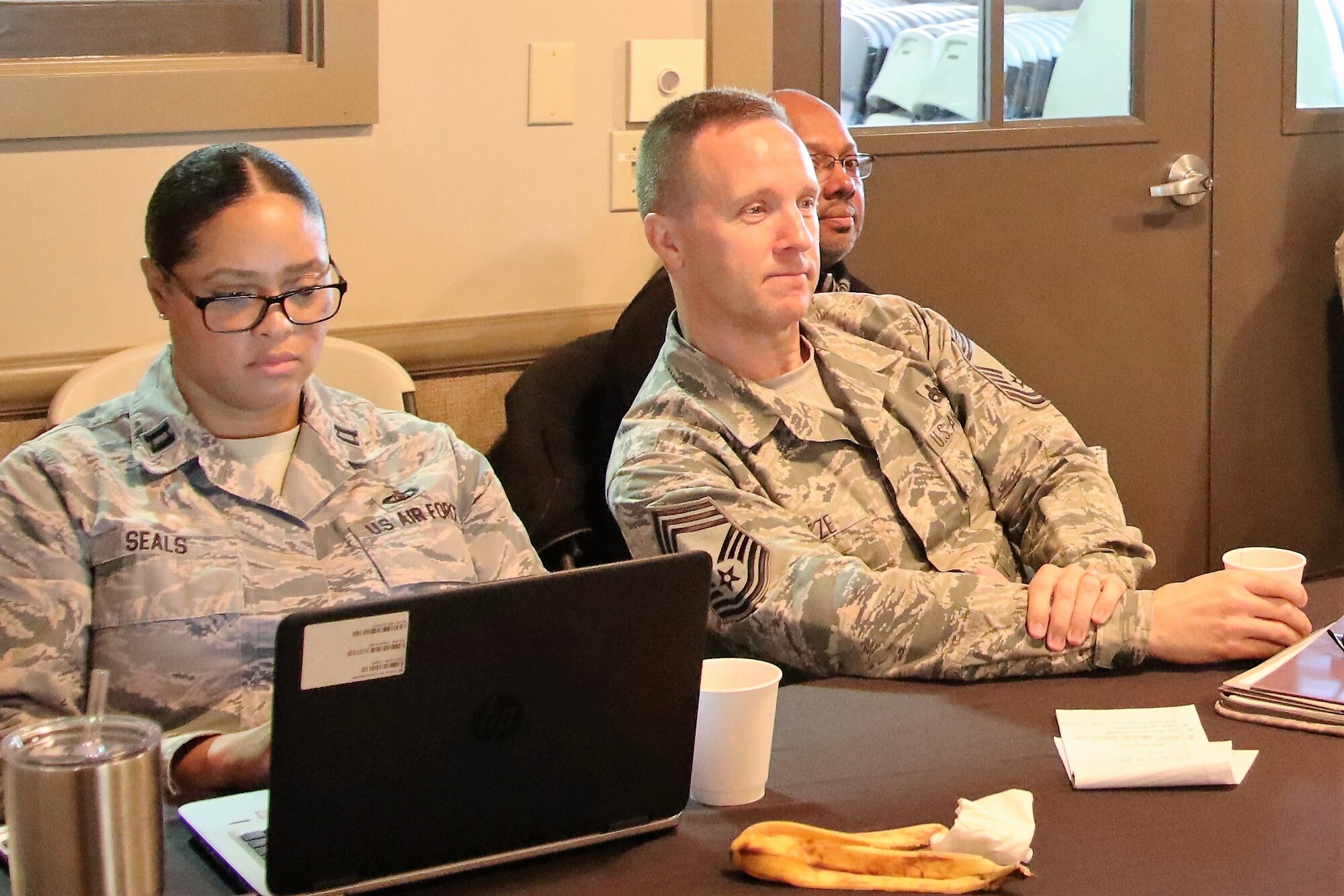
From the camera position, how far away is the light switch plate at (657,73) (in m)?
2.51

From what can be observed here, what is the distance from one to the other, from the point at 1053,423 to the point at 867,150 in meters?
0.95

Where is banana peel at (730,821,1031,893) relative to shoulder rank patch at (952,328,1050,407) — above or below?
below

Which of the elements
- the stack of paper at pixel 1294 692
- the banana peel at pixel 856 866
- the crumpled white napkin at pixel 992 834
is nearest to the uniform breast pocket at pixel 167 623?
the banana peel at pixel 856 866

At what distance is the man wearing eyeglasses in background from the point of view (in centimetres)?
229

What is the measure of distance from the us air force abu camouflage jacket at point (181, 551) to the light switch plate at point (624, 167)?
91 cm

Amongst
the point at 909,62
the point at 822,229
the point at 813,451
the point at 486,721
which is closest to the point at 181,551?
the point at 486,721

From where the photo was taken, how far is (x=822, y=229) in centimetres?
244

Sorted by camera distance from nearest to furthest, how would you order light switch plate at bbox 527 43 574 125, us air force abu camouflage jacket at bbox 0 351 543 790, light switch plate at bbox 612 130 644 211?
us air force abu camouflage jacket at bbox 0 351 543 790
light switch plate at bbox 527 43 574 125
light switch plate at bbox 612 130 644 211

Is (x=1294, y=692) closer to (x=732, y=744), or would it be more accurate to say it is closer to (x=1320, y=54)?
(x=732, y=744)

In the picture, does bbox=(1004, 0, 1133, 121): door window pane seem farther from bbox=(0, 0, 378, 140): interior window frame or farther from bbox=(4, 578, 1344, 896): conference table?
bbox=(4, 578, 1344, 896): conference table

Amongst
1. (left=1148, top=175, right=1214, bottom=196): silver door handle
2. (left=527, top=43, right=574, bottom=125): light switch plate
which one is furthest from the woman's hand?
(left=1148, top=175, right=1214, bottom=196): silver door handle

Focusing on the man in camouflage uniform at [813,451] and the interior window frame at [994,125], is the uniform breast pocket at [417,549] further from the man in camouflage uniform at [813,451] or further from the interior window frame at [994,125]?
the interior window frame at [994,125]

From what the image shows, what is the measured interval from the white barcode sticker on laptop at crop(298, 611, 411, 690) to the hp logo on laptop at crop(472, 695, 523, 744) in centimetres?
7

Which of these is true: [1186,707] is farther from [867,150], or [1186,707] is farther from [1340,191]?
[1340,191]
